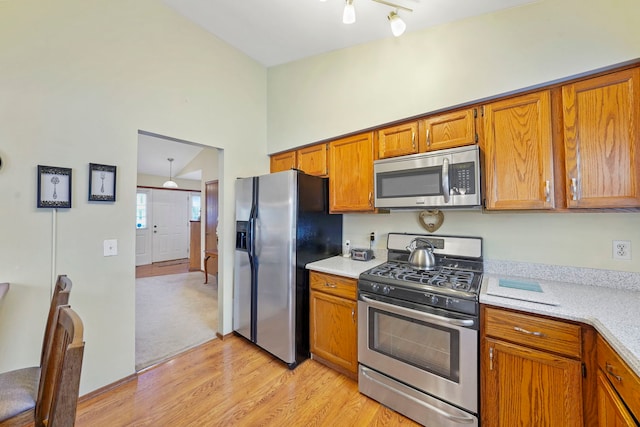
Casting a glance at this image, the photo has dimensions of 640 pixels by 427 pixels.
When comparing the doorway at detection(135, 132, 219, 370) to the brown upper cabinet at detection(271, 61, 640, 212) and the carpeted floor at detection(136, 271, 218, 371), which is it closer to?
the carpeted floor at detection(136, 271, 218, 371)

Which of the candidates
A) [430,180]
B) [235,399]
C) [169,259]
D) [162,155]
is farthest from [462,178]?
[169,259]

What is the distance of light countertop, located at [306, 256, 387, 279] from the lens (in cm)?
205

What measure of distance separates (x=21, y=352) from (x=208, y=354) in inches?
49.7

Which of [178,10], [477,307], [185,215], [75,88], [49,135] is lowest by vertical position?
[477,307]

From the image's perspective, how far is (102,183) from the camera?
190cm

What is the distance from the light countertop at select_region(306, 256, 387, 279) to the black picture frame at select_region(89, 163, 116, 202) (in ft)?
5.54

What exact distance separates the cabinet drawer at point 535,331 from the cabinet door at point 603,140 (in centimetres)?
72

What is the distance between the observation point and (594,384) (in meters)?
1.16

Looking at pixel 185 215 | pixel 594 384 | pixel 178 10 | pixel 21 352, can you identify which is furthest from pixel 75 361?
pixel 185 215

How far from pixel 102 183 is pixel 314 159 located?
182 cm

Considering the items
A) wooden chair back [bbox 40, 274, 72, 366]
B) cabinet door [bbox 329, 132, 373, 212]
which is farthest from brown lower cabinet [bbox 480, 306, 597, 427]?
wooden chair back [bbox 40, 274, 72, 366]

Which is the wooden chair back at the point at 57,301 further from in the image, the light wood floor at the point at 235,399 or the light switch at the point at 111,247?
the light wood floor at the point at 235,399

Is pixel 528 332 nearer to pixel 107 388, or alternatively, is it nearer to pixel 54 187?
pixel 107 388

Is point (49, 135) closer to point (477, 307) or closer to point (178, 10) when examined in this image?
point (178, 10)
